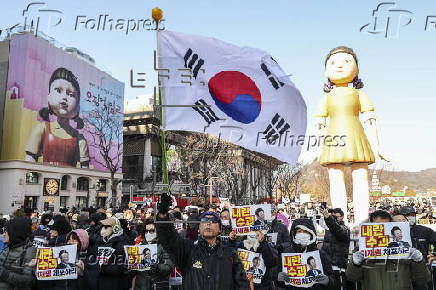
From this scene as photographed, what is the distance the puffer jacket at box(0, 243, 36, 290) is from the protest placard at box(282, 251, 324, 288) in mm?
3113

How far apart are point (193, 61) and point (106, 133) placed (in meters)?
49.0

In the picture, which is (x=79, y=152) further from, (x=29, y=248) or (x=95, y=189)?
(x=29, y=248)

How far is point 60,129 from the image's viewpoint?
4478 cm

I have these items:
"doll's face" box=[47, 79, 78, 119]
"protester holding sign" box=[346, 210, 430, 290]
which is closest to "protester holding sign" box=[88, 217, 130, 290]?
"protester holding sign" box=[346, 210, 430, 290]

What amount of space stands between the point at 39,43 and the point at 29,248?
137 ft

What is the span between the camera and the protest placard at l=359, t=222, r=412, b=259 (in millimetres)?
4648

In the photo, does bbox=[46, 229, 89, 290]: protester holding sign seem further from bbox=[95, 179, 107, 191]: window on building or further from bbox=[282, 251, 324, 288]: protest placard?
bbox=[95, 179, 107, 191]: window on building

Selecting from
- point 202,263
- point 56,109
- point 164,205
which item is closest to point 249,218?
point 202,263

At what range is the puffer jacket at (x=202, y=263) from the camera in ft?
12.1

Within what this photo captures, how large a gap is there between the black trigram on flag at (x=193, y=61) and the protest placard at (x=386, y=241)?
10.8ft

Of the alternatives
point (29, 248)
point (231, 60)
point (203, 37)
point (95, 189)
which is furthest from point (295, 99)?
point (95, 189)

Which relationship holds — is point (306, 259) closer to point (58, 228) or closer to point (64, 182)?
point (58, 228)

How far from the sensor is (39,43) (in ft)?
138

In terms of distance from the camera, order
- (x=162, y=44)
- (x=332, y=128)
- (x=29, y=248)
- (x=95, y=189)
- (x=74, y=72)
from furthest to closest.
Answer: (x=95, y=189)
(x=74, y=72)
(x=332, y=128)
(x=162, y=44)
(x=29, y=248)
